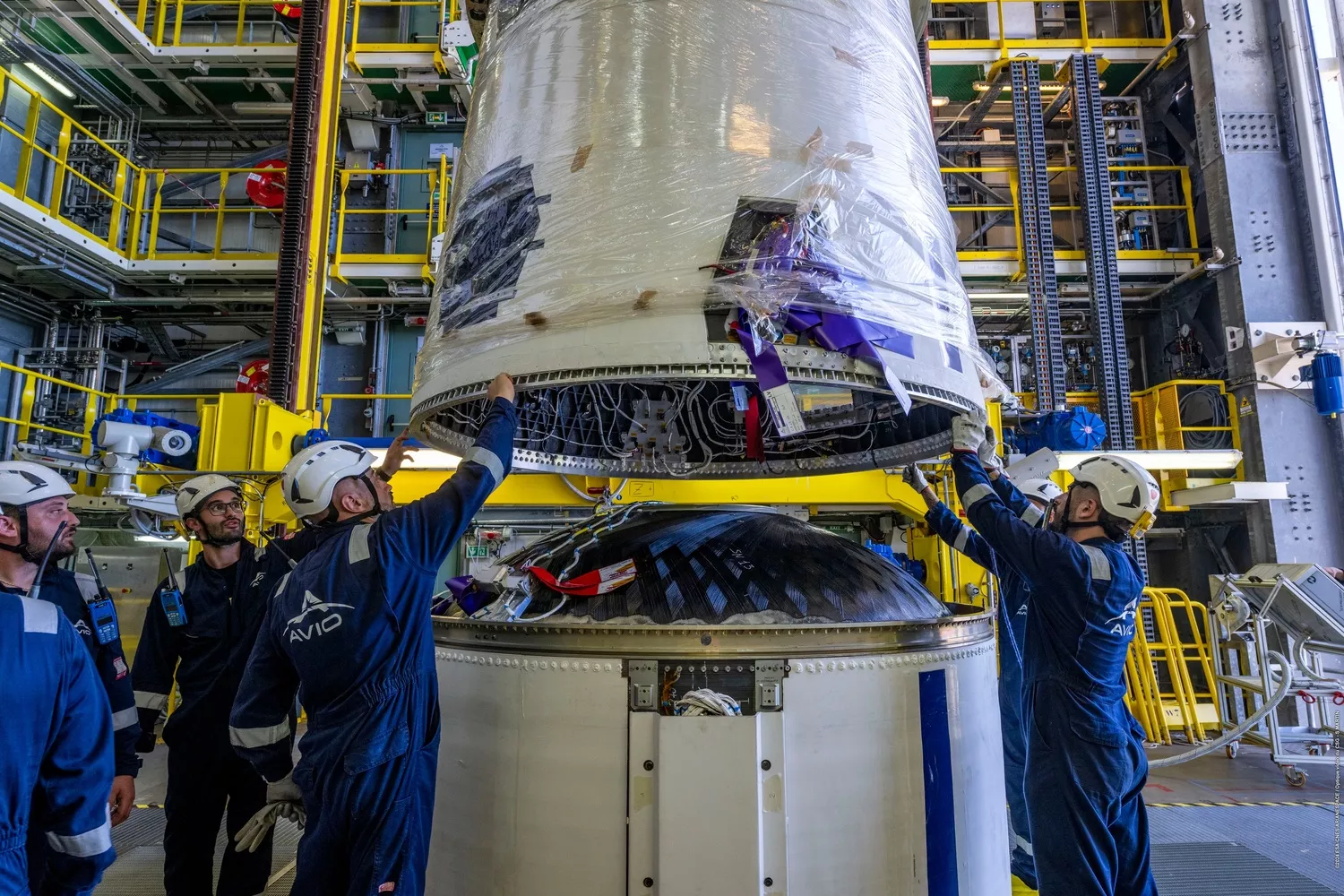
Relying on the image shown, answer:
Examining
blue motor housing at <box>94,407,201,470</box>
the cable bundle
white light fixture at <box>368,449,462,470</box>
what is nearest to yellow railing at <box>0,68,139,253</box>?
blue motor housing at <box>94,407,201,470</box>

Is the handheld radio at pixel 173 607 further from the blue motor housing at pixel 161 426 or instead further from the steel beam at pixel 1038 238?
the steel beam at pixel 1038 238

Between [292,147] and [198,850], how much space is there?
712cm

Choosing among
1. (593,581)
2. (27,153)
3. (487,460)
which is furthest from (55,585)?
(27,153)

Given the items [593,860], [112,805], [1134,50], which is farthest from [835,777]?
[1134,50]

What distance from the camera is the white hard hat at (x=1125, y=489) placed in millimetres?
3117

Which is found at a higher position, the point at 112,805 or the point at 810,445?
the point at 810,445

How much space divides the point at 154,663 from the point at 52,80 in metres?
11.6

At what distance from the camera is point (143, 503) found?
6773mm

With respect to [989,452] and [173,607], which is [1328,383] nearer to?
[989,452]

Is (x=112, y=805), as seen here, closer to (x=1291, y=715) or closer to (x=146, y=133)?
(x=1291, y=715)

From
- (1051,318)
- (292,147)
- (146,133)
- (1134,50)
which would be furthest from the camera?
(146,133)

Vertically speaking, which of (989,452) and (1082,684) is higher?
(989,452)

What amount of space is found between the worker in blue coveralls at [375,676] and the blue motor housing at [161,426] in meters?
5.53

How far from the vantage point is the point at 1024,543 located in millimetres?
3004
